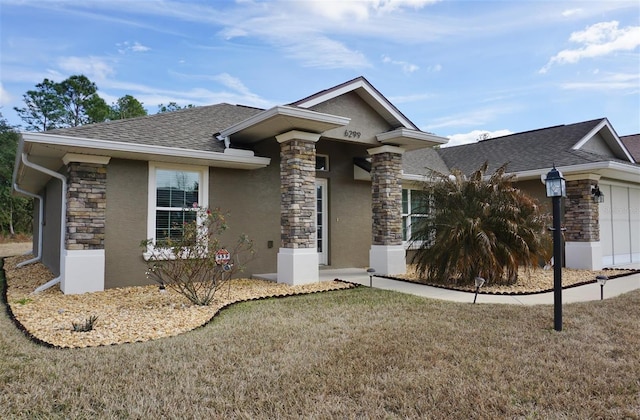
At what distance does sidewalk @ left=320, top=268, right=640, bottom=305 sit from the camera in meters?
7.25

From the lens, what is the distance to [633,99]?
41.7 ft

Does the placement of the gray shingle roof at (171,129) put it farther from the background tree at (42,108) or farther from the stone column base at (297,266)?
the background tree at (42,108)

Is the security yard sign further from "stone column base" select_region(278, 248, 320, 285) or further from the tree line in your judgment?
the tree line

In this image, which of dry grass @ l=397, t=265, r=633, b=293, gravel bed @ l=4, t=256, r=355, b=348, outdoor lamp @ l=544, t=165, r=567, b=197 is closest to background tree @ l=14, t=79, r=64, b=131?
gravel bed @ l=4, t=256, r=355, b=348

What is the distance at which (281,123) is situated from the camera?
27.1ft

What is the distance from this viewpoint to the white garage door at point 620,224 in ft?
42.3

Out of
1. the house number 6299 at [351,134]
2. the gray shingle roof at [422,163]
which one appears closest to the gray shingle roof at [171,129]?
the house number 6299 at [351,134]

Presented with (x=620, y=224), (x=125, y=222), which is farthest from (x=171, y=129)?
(x=620, y=224)

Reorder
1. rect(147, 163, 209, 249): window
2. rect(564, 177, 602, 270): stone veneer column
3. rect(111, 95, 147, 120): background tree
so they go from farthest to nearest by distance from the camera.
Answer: rect(111, 95, 147, 120): background tree
rect(564, 177, 602, 270): stone veneer column
rect(147, 163, 209, 249): window

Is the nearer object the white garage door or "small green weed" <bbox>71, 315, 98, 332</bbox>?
"small green weed" <bbox>71, 315, 98, 332</bbox>

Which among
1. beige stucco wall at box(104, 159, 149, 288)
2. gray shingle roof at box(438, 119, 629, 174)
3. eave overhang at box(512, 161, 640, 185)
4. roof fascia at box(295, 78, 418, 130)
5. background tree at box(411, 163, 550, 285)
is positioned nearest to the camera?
beige stucco wall at box(104, 159, 149, 288)

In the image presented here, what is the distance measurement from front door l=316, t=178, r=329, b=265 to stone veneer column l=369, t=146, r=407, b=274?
1385 mm

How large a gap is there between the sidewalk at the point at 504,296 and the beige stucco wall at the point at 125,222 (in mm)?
4031

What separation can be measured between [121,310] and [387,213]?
627 centimetres
